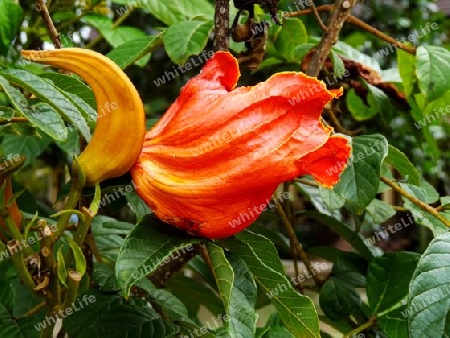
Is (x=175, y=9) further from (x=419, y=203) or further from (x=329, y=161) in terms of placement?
(x=329, y=161)

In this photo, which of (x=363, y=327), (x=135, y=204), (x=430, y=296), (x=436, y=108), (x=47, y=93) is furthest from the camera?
(x=436, y=108)

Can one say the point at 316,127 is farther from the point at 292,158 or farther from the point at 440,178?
the point at 440,178

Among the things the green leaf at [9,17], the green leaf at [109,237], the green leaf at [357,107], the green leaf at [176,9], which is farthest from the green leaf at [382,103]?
the green leaf at [9,17]

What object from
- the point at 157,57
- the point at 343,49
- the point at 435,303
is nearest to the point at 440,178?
the point at 157,57

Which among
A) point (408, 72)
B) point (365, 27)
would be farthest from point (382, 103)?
point (365, 27)

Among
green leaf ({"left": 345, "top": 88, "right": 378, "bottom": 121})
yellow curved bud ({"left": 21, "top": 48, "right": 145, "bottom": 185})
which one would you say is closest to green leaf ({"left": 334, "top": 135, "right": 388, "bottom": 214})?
yellow curved bud ({"left": 21, "top": 48, "right": 145, "bottom": 185})

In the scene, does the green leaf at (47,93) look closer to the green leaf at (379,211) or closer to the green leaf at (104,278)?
the green leaf at (104,278)
